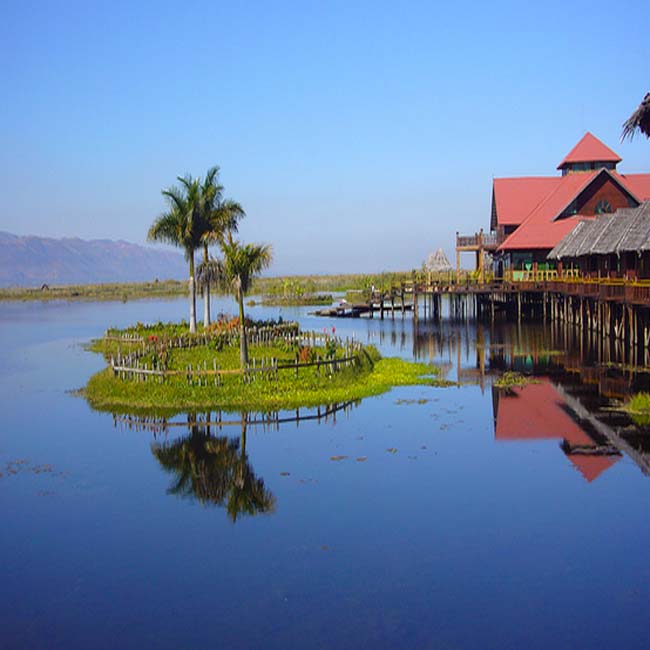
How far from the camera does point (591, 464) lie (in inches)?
677

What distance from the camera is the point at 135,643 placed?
10156 mm

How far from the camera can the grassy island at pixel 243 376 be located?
24.1 metres

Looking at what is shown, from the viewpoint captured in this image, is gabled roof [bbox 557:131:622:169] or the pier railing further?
gabled roof [bbox 557:131:622:169]

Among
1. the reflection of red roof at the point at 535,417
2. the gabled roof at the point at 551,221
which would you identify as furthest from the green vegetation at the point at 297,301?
the reflection of red roof at the point at 535,417

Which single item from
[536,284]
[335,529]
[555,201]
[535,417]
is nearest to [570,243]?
[536,284]

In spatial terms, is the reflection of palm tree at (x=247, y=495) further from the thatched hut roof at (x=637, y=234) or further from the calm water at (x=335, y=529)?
the thatched hut roof at (x=637, y=234)

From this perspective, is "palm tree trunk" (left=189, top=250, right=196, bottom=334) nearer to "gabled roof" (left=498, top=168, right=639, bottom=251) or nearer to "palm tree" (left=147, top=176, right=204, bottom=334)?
"palm tree" (left=147, top=176, right=204, bottom=334)

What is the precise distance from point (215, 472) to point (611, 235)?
1116 inches

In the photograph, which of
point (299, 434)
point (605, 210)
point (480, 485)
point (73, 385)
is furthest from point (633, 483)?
point (605, 210)

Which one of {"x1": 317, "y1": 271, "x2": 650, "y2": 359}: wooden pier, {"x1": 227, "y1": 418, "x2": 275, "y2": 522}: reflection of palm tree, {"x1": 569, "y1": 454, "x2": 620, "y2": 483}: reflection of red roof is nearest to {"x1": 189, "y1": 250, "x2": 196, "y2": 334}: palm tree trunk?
{"x1": 317, "y1": 271, "x2": 650, "y2": 359}: wooden pier

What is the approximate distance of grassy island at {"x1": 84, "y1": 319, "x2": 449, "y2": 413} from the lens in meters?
24.1

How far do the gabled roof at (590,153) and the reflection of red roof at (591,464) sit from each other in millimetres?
48212

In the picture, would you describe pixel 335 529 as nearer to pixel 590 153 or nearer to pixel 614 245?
pixel 614 245

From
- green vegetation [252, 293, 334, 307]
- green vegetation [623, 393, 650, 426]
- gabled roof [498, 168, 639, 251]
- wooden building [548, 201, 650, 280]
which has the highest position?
gabled roof [498, 168, 639, 251]
